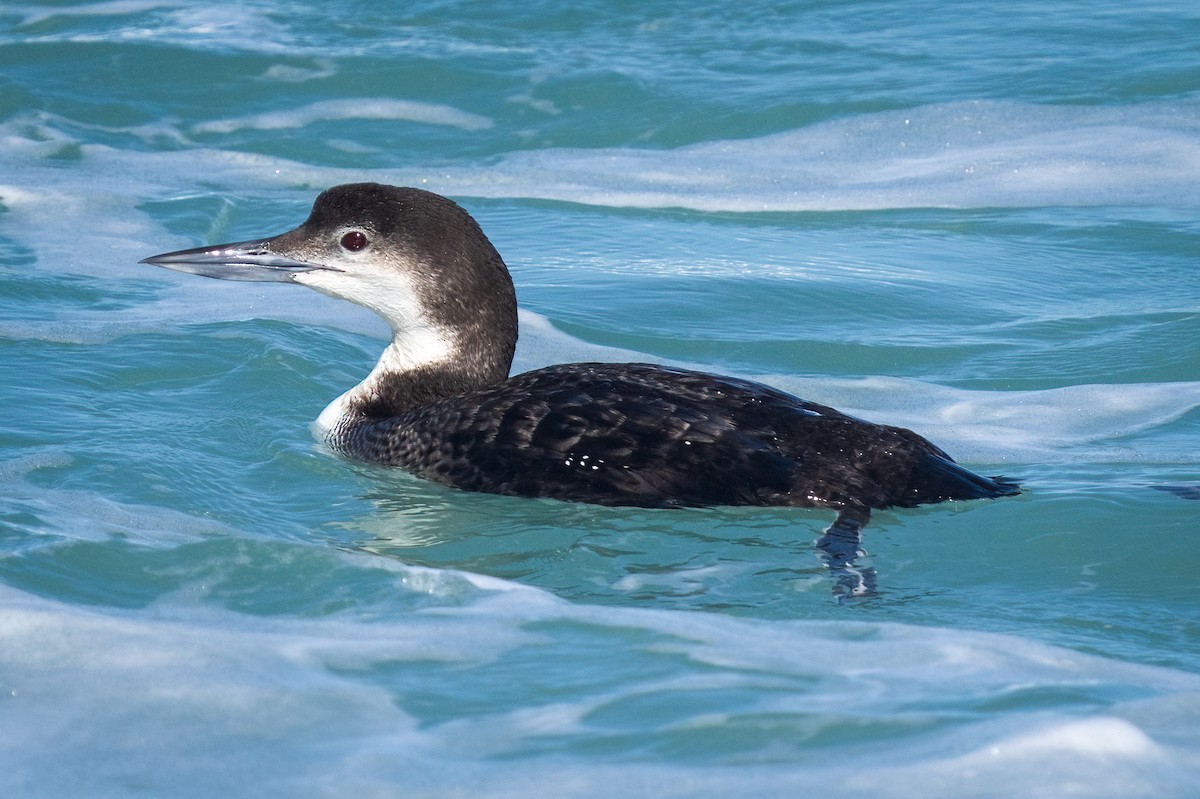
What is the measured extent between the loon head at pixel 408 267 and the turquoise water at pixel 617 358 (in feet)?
1.76

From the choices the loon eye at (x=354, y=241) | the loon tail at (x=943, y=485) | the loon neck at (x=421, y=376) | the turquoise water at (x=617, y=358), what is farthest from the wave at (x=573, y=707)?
the loon eye at (x=354, y=241)

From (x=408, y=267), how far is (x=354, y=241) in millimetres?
212

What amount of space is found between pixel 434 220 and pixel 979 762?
2984 millimetres

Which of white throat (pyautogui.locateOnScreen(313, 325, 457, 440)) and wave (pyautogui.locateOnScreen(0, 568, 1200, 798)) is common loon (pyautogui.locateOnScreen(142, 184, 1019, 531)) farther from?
wave (pyautogui.locateOnScreen(0, 568, 1200, 798))

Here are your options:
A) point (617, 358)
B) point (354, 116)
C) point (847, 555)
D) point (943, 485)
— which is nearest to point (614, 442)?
point (847, 555)

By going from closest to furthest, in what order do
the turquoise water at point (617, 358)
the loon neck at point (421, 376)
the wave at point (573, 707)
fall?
the wave at point (573, 707)
the turquoise water at point (617, 358)
the loon neck at point (421, 376)

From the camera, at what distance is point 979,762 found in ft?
9.91

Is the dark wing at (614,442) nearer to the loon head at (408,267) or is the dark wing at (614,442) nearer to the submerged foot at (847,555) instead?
the submerged foot at (847,555)

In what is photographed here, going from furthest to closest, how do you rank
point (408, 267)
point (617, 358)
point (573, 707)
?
point (617, 358), point (408, 267), point (573, 707)

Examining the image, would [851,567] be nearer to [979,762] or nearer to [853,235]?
[979,762]

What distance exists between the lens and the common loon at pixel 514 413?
15.1 ft

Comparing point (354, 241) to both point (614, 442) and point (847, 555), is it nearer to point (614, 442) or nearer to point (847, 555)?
point (614, 442)

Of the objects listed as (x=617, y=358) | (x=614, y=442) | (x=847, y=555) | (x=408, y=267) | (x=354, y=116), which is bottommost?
(x=847, y=555)

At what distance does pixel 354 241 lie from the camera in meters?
5.46
